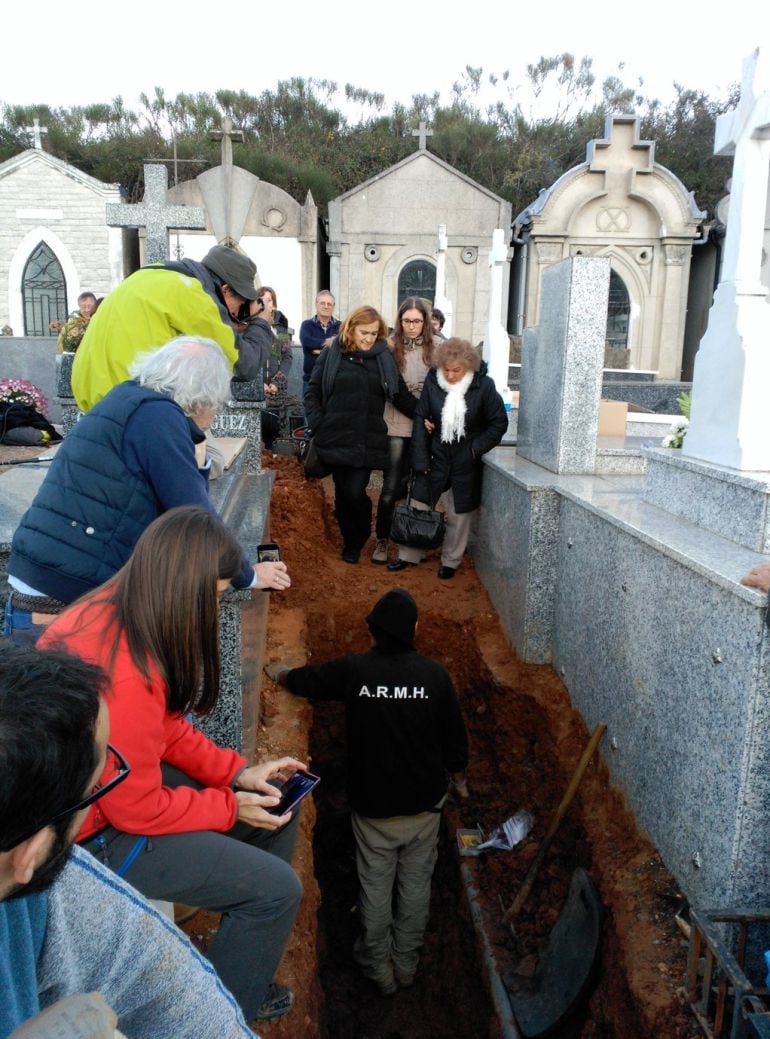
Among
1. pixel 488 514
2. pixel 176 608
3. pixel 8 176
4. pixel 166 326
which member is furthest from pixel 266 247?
pixel 176 608

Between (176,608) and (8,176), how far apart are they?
1824cm

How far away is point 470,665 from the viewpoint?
572 centimetres

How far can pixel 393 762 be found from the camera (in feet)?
13.9

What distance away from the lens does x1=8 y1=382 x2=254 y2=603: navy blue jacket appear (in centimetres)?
248

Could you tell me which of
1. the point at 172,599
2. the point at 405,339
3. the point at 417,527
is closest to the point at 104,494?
the point at 172,599

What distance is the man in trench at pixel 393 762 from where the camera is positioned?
4.18 meters

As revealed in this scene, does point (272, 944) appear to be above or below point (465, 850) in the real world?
above

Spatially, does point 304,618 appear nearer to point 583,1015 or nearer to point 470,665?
point 470,665

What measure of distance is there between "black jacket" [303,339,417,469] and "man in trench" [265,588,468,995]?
6.31 ft

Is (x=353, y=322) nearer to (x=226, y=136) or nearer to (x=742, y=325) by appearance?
(x=742, y=325)

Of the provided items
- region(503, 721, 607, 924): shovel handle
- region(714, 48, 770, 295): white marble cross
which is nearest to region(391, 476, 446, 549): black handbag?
region(503, 721, 607, 924): shovel handle

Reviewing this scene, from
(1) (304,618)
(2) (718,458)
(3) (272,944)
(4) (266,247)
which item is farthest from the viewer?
(4) (266,247)

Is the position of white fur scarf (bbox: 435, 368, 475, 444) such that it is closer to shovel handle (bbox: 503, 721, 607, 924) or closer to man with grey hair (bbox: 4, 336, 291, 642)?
shovel handle (bbox: 503, 721, 607, 924)

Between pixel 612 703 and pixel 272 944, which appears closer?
pixel 272 944
